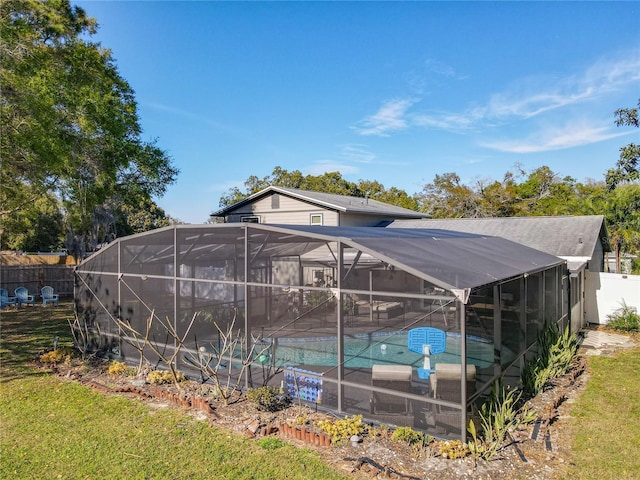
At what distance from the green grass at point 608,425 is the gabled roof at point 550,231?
6.04 m

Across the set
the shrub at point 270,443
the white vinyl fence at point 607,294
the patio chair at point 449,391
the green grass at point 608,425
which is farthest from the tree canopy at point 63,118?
the white vinyl fence at point 607,294

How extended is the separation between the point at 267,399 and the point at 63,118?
10808 millimetres

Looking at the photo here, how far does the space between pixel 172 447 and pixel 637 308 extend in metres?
14.4

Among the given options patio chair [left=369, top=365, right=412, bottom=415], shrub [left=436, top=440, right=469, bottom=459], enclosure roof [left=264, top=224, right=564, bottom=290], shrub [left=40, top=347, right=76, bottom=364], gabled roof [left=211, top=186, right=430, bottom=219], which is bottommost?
shrub [left=436, top=440, right=469, bottom=459]

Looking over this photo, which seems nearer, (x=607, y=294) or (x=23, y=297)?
(x=607, y=294)

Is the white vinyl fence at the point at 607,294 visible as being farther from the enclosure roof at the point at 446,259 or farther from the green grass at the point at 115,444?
the green grass at the point at 115,444

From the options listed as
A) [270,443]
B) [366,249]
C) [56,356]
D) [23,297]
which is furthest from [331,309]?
[23,297]

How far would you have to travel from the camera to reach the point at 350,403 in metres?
6.57

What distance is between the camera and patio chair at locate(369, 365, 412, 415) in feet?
20.0

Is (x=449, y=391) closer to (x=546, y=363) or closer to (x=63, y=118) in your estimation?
(x=546, y=363)

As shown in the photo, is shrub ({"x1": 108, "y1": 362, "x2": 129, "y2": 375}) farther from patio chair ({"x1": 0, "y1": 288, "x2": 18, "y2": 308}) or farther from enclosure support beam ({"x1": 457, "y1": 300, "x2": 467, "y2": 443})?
patio chair ({"x1": 0, "y1": 288, "x2": 18, "y2": 308})

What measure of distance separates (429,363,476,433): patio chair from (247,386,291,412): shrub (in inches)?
99.6

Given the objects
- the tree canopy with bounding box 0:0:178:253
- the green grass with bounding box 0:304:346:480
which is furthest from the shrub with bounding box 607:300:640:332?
the tree canopy with bounding box 0:0:178:253

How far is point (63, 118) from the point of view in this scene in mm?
12539
